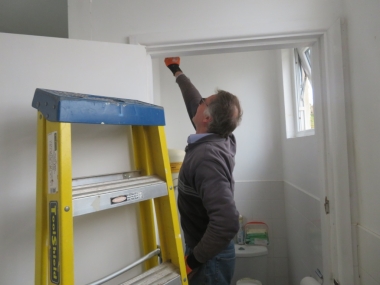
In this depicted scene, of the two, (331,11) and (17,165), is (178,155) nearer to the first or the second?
(17,165)

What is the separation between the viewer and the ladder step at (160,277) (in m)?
0.70

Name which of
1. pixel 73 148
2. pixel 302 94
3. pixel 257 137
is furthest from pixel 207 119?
pixel 257 137

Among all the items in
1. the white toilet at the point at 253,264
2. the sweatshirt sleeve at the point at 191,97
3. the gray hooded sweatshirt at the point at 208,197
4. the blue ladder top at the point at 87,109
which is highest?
the sweatshirt sleeve at the point at 191,97

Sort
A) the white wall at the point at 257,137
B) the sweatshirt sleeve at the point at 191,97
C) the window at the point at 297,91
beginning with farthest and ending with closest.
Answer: the white wall at the point at 257,137 → the window at the point at 297,91 → the sweatshirt sleeve at the point at 191,97

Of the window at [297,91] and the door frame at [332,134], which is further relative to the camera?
the window at [297,91]

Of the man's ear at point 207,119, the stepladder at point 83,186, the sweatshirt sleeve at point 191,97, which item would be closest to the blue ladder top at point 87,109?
the stepladder at point 83,186

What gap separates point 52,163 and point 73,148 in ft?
0.81

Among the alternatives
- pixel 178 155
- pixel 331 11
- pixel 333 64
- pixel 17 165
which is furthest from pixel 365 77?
pixel 17 165

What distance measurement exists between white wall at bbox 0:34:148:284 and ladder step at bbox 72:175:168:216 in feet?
0.60

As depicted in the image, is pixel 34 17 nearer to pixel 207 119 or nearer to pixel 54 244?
pixel 207 119

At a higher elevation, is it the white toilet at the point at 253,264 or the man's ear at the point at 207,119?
the man's ear at the point at 207,119

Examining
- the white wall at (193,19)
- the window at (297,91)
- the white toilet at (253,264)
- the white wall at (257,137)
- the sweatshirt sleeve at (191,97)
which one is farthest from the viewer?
the white wall at (257,137)

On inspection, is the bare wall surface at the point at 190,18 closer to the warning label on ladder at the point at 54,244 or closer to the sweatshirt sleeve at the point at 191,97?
the sweatshirt sleeve at the point at 191,97

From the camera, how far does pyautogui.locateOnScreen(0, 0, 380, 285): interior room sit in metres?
0.82
